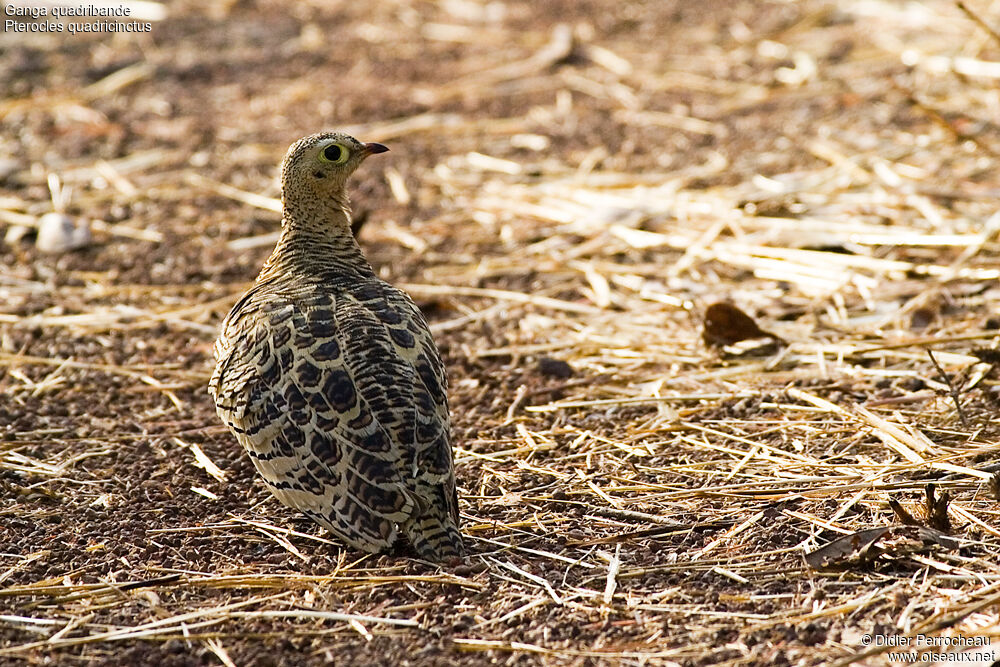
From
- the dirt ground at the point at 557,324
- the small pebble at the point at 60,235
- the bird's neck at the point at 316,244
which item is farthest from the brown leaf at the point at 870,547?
the small pebble at the point at 60,235

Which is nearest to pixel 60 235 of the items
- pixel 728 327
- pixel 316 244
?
pixel 316 244

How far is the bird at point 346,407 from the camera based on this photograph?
451 cm

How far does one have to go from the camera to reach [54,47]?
1210cm

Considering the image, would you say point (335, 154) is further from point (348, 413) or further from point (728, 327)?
point (728, 327)

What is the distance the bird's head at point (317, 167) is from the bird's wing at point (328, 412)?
83 cm

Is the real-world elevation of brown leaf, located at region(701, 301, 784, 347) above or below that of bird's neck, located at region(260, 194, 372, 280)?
below

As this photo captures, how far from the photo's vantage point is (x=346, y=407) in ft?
15.1

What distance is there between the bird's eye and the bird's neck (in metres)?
0.18

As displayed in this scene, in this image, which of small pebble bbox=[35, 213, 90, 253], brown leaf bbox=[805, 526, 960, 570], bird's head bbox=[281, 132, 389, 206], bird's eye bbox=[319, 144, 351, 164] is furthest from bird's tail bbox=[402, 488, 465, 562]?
small pebble bbox=[35, 213, 90, 253]

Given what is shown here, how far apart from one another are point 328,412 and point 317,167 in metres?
1.53

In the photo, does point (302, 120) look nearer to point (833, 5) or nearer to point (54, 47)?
point (54, 47)

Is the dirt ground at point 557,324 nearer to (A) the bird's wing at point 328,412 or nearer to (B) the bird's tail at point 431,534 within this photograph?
(B) the bird's tail at point 431,534

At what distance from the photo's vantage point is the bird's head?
5.68 metres

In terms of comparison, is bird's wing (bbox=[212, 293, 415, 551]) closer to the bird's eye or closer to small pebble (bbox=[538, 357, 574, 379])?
the bird's eye
